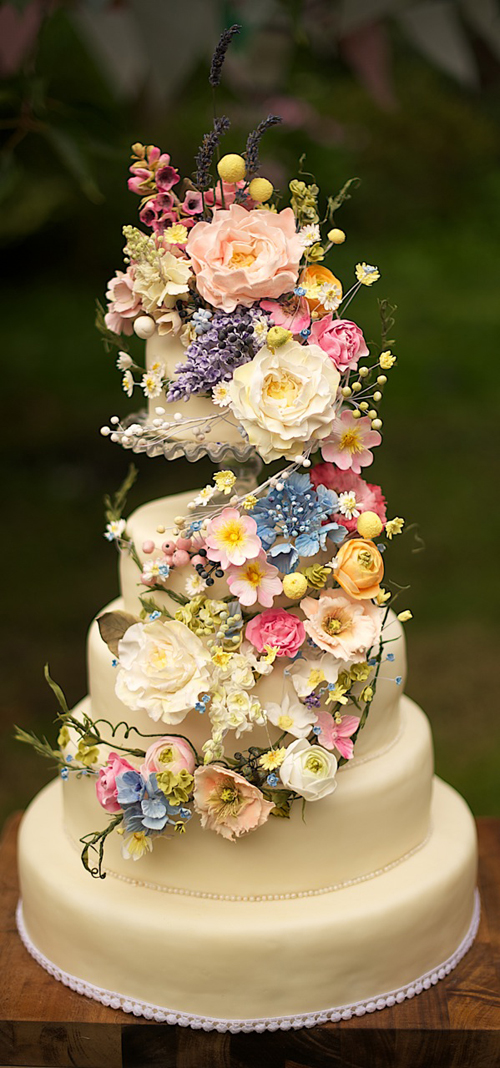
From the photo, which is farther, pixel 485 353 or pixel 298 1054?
pixel 485 353

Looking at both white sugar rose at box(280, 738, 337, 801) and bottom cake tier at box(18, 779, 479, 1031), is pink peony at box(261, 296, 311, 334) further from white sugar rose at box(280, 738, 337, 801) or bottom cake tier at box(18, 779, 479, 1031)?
bottom cake tier at box(18, 779, 479, 1031)

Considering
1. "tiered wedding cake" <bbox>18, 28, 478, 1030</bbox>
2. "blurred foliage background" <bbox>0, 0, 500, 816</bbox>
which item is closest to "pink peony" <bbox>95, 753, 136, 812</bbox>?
"tiered wedding cake" <bbox>18, 28, 478, 1030</bbox>

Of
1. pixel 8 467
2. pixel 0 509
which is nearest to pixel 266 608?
pixel 0 509

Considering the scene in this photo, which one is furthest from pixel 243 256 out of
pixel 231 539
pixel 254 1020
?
pixel 254 1020

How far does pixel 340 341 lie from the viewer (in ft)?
6.00

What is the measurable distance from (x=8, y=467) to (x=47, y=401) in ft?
3.10

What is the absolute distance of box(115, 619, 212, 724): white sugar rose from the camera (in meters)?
1.85

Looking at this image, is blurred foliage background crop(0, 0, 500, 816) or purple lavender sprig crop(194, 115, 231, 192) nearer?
purple lavender sprig crop(194, 115, 231, 192)

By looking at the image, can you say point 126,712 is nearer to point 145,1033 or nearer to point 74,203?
point 145,1033

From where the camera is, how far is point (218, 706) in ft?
6.07

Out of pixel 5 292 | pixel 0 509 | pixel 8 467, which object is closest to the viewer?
pixel 0 509

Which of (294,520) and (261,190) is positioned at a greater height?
(261,190)

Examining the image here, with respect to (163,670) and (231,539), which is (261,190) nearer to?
(231,539)

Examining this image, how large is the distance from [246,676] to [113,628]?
0.28 m
